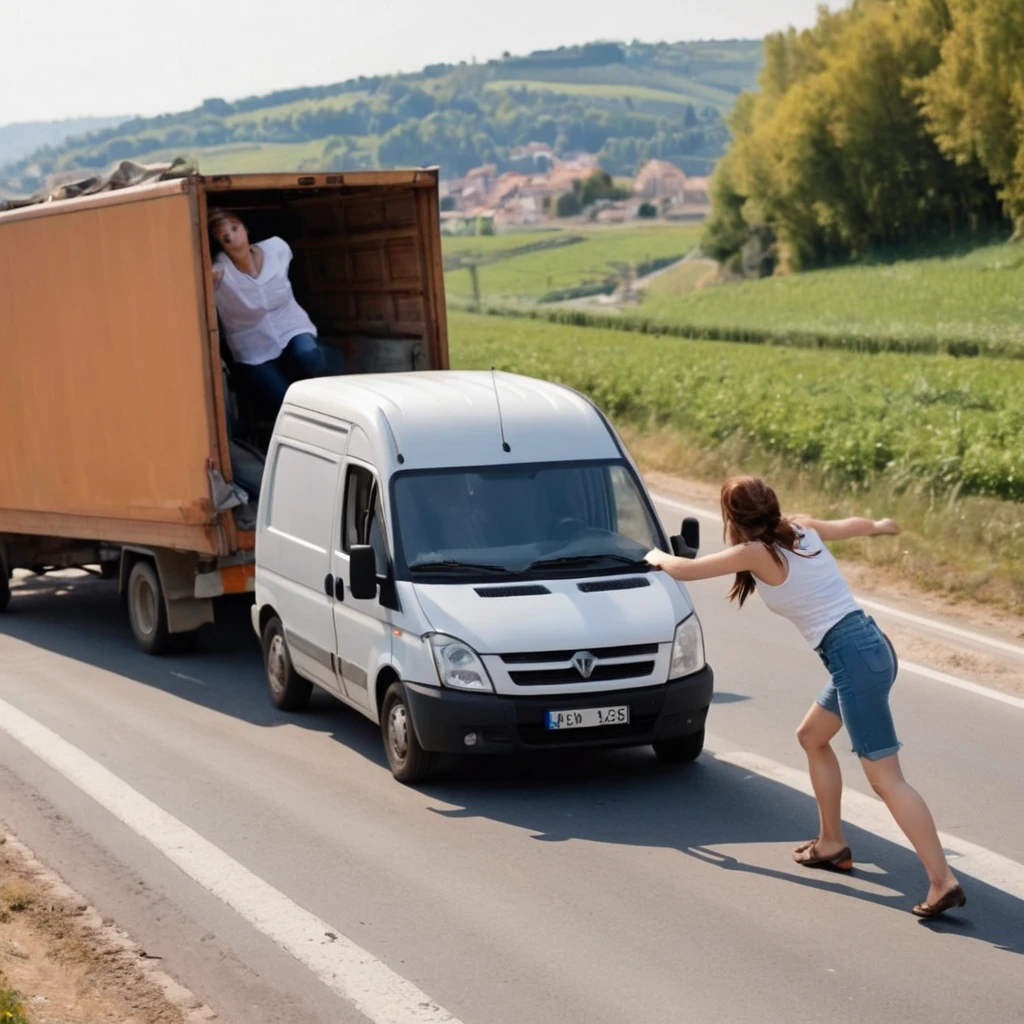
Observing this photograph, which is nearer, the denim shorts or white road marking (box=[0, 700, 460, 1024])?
white road marking (box=[0, 700, 460, 1024])

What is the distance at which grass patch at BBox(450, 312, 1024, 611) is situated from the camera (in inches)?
616

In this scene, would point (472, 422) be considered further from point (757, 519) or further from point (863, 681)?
point (863, 681)

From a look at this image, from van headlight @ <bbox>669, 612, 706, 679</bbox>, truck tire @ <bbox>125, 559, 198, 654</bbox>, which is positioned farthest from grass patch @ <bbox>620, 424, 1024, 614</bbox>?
truck tire @ <bbox>125, 559, 198, 654</bbox>

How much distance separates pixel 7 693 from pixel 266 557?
2.31 metres

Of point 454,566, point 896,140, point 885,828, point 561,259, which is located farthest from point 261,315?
point 561,259

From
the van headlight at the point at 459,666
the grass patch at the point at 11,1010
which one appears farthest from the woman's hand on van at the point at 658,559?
the grass patch at the point at 11,1010

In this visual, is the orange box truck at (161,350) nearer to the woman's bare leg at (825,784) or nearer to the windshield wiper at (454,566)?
the windshield wiper at (454,566)

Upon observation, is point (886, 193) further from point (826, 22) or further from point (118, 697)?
point (118, 697)

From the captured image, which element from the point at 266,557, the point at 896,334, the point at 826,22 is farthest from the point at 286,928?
the point at 826,22

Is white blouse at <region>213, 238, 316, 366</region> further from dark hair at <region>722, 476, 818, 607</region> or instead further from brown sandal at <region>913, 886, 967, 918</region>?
brown sandal at <region>913, 886, 967, 918</region>

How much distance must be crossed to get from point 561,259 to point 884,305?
10129 centimetres

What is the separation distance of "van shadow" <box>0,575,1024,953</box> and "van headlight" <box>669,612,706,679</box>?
60cm

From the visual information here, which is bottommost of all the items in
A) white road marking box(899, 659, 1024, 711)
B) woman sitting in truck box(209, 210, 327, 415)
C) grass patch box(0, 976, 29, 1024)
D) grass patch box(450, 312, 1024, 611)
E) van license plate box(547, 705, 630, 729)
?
white road marking box(899, 659, 1024, 711)

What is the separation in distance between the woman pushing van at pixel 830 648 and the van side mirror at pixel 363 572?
204cm
